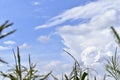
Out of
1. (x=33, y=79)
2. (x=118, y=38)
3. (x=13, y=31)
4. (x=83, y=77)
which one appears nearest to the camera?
(x=83, y=77)

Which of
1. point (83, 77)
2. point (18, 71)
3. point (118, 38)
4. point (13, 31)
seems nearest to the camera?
point (83, 77)

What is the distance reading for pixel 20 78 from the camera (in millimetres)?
2674

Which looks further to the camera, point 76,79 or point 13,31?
point 13,31

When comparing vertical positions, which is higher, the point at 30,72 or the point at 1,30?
the point at 1,30

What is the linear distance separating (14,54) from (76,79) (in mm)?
636

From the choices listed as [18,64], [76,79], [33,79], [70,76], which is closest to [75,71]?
[76,79]

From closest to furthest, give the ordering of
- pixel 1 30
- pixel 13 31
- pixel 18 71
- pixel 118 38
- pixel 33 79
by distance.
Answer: pixel 18 71, pixel 33 79, pixel 1 30, pixel 13 31, pixel 118 38

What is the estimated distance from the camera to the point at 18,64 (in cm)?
251

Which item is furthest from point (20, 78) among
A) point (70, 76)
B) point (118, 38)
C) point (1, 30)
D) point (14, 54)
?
point (118, 38)

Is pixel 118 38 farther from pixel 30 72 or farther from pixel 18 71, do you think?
pixel 18 71

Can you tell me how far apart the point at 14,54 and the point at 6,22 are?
289 centimetres

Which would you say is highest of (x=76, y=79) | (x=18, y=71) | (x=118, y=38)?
(x=118, y=38)

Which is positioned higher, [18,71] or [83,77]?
[18,71]

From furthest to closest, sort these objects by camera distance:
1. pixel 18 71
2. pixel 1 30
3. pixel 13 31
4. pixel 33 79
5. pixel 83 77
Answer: pixel 13 31 → pixel 1 30 → pixel 33 79 → pixel 18 71 → pixel 83 77
